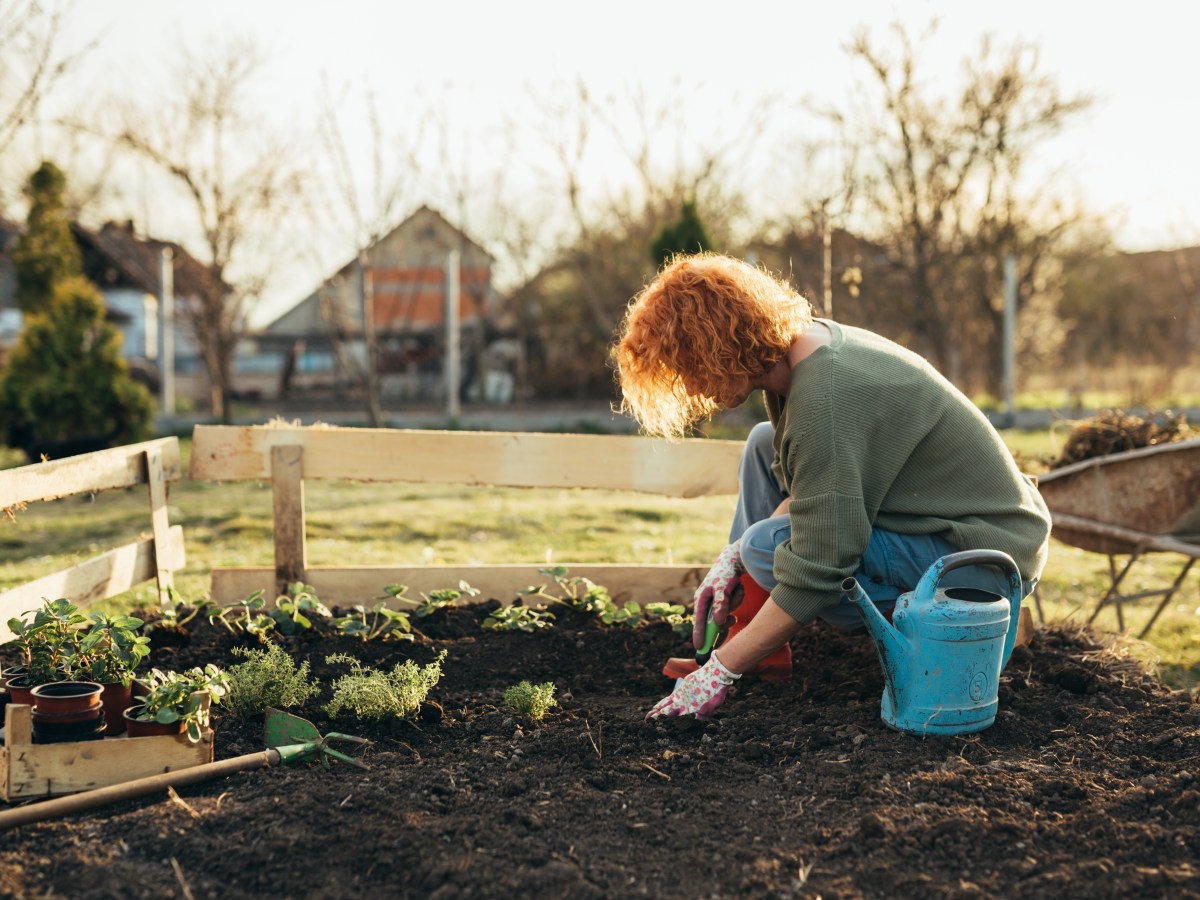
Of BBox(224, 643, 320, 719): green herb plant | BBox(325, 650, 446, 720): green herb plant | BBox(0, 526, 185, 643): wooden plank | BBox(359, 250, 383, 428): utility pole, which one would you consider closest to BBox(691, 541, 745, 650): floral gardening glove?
BBox(325, 650, 446, 720): green herb plant

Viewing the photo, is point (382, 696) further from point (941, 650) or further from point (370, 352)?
point (370, 352)

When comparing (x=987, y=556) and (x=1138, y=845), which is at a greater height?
(x=987, y=556)

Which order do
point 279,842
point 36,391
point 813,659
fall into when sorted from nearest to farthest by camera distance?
point 279,842
point 813,659
point 36,391

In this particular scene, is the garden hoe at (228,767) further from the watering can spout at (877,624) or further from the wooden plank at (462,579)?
the wooden plank at (462,579)

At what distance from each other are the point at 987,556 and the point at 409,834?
1.44 m

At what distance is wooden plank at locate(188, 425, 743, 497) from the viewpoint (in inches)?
159

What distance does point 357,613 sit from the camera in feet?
12.4

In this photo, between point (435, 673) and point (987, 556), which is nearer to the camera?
point (987, 556)

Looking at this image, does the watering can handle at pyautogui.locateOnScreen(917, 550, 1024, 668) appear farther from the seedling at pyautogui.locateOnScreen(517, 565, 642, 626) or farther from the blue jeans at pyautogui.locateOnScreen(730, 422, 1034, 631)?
the seedling at pyautogui.locateOnScreen(517, 565, 642, 626)

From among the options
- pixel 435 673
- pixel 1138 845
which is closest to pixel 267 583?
pixel 435 673

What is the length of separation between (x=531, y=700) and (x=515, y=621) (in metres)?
0.79

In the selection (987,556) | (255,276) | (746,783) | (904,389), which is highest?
(255,276)

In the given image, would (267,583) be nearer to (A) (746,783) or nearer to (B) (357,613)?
(B) (357,613)

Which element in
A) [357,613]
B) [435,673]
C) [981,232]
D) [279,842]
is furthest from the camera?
[981,232]
